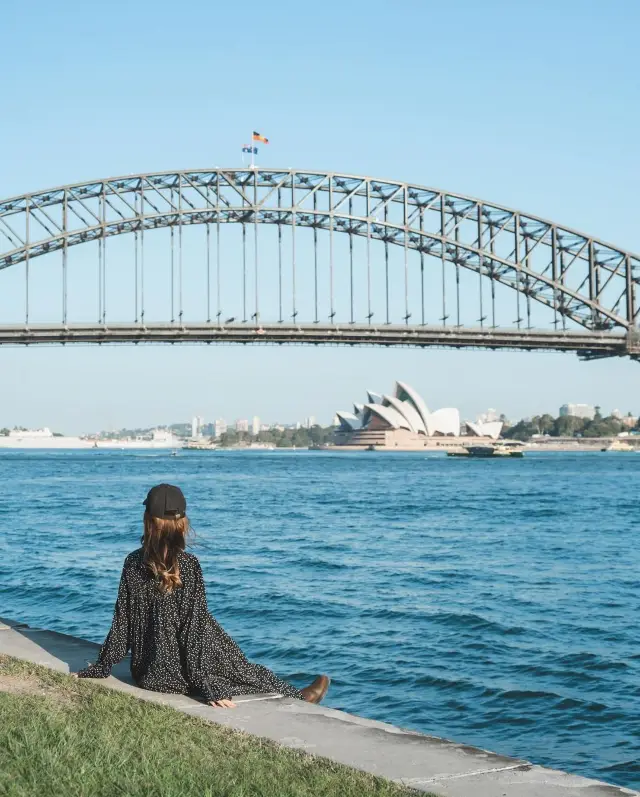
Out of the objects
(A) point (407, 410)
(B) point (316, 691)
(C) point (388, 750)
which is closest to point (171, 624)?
(B) point (316, 691)

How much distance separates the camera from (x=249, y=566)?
1969 centimetres

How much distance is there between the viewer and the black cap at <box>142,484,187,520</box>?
632 centimetres

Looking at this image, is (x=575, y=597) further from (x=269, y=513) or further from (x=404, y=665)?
(x=269, y=513)

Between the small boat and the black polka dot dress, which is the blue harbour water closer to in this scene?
the black polka dot dress

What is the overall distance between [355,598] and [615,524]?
1599 cm

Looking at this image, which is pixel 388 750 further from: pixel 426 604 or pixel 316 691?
pixel 426 604

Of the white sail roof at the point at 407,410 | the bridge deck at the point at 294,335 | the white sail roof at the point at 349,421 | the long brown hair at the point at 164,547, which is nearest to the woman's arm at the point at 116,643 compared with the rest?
the long brown hair at the point at 164,547

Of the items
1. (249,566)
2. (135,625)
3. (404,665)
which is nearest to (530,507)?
(249,566)

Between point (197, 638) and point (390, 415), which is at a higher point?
point (390, 415)

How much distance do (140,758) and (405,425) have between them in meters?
158

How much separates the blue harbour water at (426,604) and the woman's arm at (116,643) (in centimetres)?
303

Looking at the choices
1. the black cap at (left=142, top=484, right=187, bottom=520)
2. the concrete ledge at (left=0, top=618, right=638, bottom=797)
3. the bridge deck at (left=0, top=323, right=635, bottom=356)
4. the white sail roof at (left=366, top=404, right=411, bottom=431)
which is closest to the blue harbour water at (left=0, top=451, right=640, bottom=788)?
the concrete ledge at (left=0, top=618, right=638, bottom=797)

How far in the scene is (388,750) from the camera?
18.4 feet

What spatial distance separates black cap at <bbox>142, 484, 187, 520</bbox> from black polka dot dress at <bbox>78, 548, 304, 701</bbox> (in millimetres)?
290
